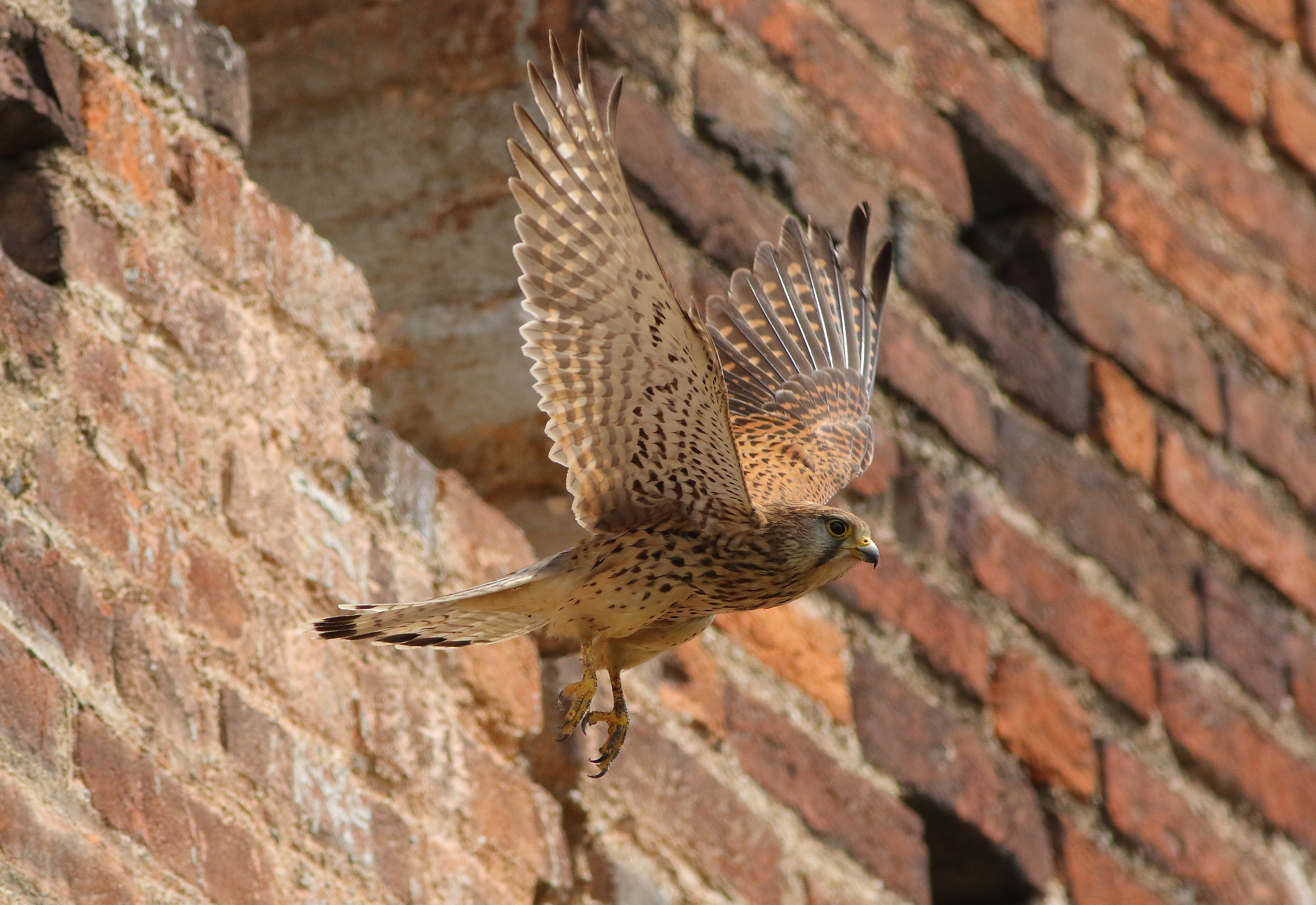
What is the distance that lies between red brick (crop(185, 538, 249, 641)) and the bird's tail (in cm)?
9

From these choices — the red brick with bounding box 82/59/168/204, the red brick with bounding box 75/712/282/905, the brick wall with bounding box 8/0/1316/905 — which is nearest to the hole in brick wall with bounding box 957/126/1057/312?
the brick wall with bounding box 8/0/1316/905

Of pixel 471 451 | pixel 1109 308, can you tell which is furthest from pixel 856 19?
pixel 471 451

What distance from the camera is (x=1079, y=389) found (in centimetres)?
380

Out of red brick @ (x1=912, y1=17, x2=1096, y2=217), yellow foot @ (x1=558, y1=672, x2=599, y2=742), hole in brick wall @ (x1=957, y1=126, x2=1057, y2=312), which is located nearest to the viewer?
yellow foot @ (x1=558, y1=672, x2=599, y2=742)

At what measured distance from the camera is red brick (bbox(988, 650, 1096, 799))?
133 inches

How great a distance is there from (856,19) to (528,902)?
170 centimetres

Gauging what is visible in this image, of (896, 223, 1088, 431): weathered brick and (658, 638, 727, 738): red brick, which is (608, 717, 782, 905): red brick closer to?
(658, 638, 727, 738): red brick

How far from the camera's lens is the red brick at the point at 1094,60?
13.2 feet

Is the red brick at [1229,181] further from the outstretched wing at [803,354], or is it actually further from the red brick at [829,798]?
the red brick at [829,798]

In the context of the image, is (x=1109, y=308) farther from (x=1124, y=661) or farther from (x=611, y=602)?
(x=611, y=602)

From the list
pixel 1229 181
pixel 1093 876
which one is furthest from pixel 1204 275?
pixel 1093 876

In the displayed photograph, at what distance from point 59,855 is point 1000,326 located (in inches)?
84.4

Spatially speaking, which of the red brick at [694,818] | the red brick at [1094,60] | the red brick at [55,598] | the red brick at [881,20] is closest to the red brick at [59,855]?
the red brick at [55,598]

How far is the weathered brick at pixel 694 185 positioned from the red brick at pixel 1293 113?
1.66m
